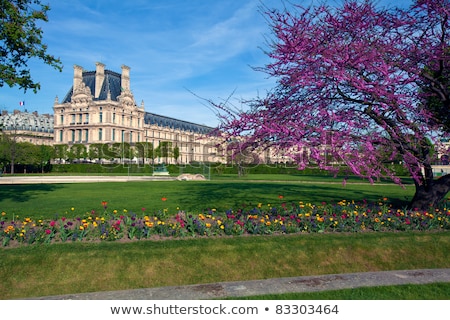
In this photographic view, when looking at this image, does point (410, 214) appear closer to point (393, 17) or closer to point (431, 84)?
point (431, 84)

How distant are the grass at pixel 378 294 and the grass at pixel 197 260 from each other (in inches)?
39.9

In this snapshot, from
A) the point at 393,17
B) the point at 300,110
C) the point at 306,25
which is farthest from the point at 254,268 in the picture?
the point at 393,17

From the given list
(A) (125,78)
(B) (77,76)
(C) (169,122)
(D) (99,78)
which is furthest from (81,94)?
(C) (169,122)

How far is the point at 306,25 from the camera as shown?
7.69 metres

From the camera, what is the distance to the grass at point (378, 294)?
4707 millimetres

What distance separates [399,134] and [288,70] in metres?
2.72

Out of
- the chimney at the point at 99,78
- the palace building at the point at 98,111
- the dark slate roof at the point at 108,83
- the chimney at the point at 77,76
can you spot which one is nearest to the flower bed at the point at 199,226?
the palace building at the point at 98,111

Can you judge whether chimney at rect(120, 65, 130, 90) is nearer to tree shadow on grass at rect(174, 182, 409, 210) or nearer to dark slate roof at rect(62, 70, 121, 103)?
dark slate roof at rect(62, 70, 121, 103)

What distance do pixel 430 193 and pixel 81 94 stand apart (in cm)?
9079

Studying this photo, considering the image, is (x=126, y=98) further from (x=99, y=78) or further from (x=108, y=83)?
(x=99, y=78)

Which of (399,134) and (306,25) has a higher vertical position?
(306,25)

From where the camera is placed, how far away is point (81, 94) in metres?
90.4

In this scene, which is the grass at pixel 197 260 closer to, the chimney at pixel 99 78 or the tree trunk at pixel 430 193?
the tree trunk at pixel 430 193

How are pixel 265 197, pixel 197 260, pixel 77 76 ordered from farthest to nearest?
pixel 77 76, pixel 265 197, pixel 197 260
